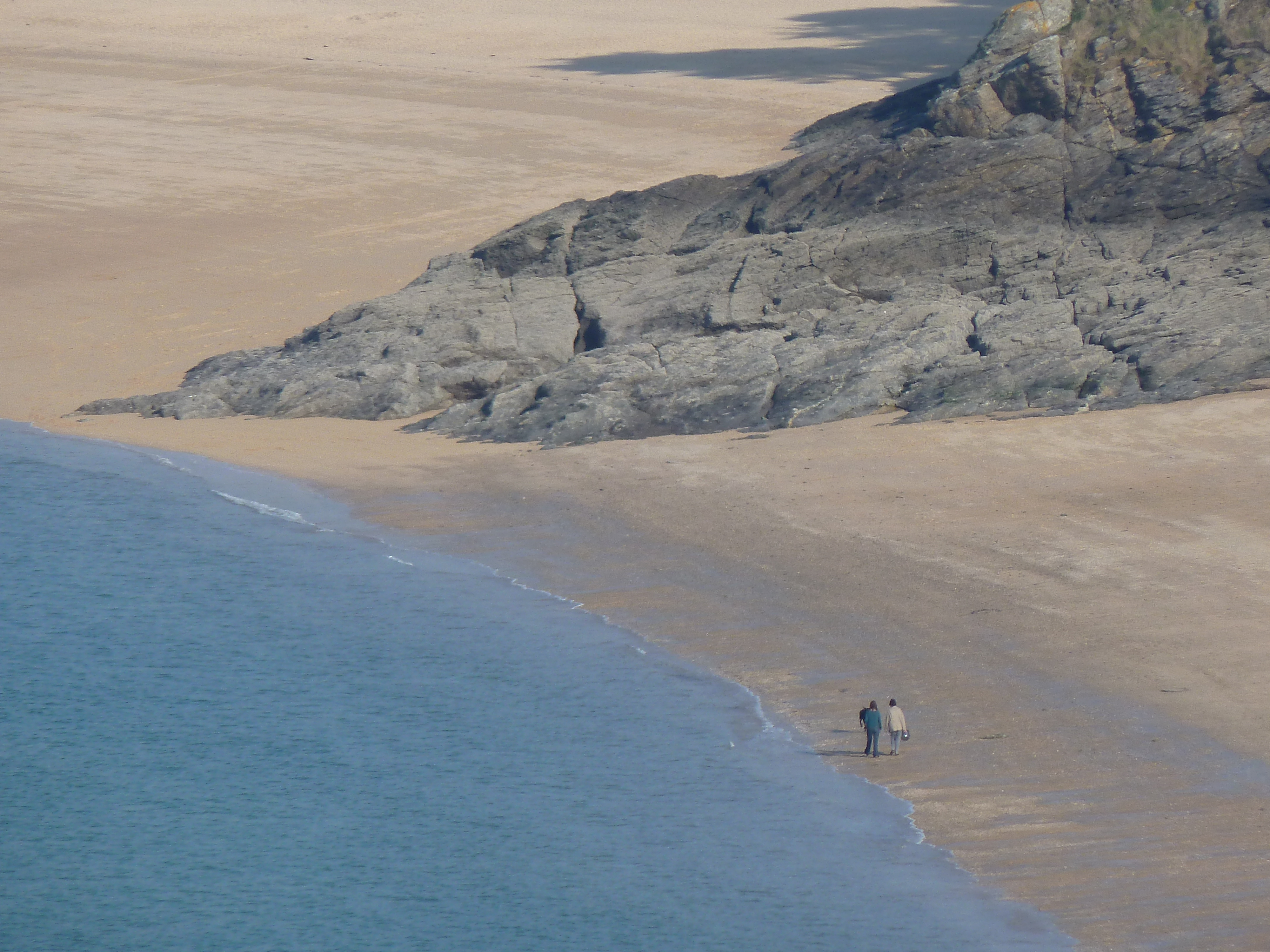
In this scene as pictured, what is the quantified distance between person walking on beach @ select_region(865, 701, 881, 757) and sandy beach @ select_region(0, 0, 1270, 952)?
181mm

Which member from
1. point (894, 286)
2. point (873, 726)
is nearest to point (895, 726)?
point (873, 726)

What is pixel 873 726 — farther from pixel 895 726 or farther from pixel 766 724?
pixel 766 724

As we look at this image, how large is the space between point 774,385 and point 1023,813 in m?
13.5

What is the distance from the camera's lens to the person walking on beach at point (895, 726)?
16984 millimetres

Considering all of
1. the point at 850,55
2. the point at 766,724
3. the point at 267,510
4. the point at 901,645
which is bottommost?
the point at 766,724

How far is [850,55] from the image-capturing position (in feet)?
202

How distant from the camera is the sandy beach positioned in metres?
16.0

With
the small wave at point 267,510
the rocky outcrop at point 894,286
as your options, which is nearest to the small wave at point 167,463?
the small wave at point 267,510

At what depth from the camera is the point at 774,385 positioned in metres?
28.2

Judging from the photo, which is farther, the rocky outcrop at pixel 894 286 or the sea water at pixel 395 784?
the rocky outcrop at pixel 894 286

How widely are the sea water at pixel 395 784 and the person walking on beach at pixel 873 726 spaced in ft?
1.74

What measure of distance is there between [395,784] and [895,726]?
5.36m

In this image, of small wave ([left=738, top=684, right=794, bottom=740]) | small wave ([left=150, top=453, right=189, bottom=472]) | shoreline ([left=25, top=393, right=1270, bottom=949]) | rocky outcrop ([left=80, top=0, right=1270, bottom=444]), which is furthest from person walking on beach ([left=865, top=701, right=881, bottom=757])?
small wave ([left=150, top=453, right=189, bottom=472])

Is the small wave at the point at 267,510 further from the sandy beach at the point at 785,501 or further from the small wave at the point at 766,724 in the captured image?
the small wave at the point at 766,724
